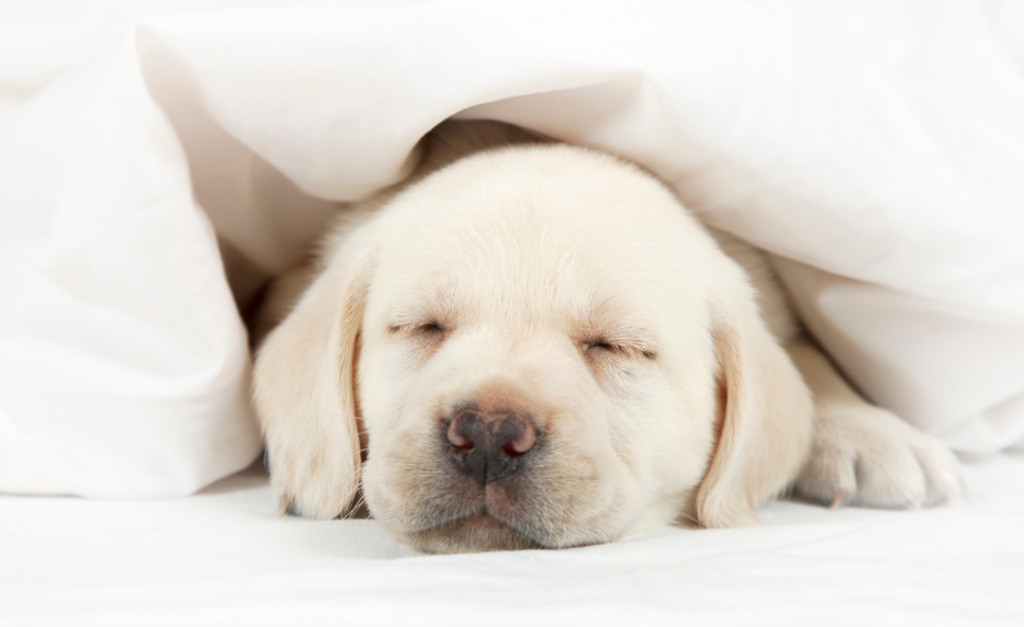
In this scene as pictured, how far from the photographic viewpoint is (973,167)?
1860 mm

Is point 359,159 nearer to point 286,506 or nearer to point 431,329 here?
point 431,329

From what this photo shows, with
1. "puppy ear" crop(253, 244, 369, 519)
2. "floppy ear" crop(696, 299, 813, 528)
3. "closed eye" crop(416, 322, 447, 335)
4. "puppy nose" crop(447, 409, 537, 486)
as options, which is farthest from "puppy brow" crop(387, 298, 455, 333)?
"floppy ear" crop(696, 299, 813, 528)

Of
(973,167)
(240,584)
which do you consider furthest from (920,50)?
(240,584)

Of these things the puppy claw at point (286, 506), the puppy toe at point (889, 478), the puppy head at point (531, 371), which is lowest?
the puppy claw at point (286, 506)

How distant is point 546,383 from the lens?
53.6 inches

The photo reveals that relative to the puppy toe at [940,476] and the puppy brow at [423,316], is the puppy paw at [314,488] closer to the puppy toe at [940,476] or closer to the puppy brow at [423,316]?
the puppy brow at [423,316]

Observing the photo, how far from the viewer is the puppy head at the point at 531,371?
1315 mm

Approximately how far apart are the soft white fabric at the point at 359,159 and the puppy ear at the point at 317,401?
0.10m

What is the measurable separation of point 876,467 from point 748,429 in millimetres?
356

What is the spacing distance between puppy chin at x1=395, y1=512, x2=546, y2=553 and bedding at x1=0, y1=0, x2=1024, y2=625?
95 millimetres

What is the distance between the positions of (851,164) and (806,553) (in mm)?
854

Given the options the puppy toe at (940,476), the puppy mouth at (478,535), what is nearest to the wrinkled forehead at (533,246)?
the puppy mouth at (478,535)

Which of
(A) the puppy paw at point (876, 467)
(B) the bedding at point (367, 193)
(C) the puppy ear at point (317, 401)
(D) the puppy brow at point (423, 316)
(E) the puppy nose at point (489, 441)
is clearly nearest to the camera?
Answer: (E) the puppy nose at point (489, 441)

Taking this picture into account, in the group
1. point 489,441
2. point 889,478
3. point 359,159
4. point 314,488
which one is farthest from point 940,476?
point 359,159
